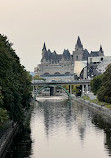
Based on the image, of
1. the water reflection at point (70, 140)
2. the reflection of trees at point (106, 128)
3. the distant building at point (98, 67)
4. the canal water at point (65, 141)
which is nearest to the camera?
the canal water at point (65, 141)

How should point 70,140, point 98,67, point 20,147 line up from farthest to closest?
point 98,67, point 70,140, point 20,147

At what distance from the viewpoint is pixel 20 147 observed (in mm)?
42062

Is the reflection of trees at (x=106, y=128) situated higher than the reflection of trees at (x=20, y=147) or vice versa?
the reflection of trees at (x=106, y=128)

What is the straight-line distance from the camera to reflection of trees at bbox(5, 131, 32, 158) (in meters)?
38.4

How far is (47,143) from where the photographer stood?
Result: 4459 centimetres

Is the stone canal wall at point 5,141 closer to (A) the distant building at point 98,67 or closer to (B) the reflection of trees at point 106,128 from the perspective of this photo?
(B) the reflection of trees at point 106,128

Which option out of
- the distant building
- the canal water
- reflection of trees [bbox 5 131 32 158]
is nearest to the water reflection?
the canal water

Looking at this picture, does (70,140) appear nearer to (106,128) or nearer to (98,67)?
(106,128)

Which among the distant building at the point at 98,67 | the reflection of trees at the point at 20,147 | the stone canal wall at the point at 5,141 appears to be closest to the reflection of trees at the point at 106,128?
the reflection of trees at the point at 20,147

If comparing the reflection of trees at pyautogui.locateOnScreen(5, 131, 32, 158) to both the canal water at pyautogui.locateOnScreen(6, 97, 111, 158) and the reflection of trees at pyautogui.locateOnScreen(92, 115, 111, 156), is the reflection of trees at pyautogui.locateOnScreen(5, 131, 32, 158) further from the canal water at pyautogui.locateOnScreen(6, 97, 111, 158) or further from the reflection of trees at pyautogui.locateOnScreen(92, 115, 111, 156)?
the reflection of trees at pyautogui.locateOnScreen(92, 115, 111, 156)

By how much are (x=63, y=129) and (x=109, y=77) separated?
27.5 m

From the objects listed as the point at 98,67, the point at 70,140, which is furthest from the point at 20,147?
Result: the point at 98,67

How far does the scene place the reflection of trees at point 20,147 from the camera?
126 ft

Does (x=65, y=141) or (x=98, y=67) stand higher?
(x=98, y=67)
